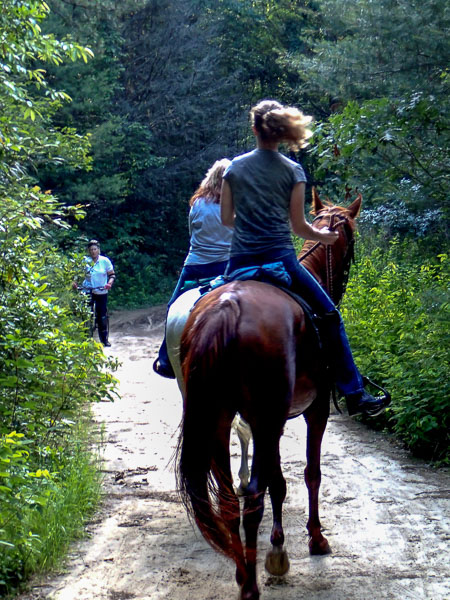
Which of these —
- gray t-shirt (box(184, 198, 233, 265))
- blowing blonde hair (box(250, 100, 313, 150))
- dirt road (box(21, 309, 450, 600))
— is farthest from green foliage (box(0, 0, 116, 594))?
blowing blonde hair (box(250, 100, 313, 150))

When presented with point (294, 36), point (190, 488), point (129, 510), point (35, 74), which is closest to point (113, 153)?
point (294, 36)

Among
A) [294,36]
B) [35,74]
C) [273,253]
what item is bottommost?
[273,253]

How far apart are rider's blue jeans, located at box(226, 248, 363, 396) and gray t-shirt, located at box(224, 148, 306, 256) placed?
62mm

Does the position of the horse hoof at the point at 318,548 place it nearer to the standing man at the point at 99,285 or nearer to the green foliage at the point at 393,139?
the green foliage at the point at 393,139

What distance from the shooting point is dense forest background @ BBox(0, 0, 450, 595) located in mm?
5898

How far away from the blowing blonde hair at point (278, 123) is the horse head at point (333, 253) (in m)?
1.16

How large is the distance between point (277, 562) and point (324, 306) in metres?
1.63

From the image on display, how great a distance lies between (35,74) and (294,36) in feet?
96.0

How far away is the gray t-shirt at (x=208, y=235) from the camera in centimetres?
639

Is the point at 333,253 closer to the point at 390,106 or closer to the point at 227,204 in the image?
the point at 227,204

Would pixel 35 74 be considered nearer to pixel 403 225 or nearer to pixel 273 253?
pixel 273 253

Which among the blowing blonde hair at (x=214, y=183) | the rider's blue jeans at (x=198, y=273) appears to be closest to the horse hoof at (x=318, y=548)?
the rider's blue jeans at (x=198, y=273)

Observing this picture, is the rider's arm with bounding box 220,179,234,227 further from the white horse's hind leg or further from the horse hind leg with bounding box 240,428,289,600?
the white horse's hind leg

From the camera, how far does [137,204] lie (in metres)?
29.1
